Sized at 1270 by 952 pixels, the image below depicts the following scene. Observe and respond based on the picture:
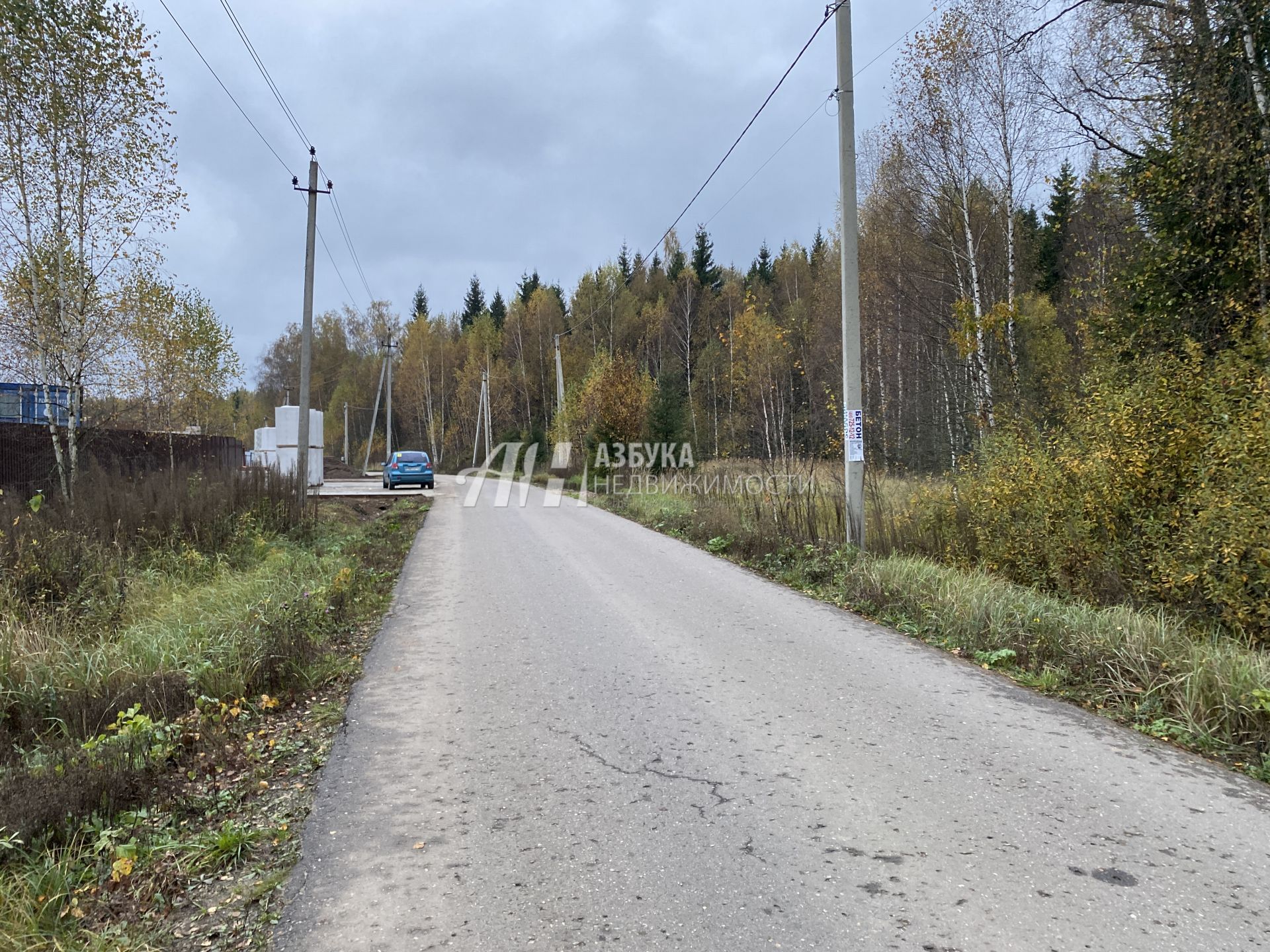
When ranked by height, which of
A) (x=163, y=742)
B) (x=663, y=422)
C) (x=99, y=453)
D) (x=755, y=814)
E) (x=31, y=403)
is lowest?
(x=755, y=814)

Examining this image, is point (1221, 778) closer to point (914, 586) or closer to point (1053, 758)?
point (1053, 758)

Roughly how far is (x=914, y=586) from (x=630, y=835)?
5.35 m

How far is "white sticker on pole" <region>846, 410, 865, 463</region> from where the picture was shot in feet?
31.4

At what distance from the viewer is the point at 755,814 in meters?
3.34

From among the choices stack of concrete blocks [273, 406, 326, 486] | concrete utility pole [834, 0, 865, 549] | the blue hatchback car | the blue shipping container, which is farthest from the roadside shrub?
the blue hatchback car

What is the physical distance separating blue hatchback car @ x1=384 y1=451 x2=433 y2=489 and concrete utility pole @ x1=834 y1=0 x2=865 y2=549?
876 inches

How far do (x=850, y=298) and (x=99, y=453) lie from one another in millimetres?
18775

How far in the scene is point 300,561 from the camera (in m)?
9.67

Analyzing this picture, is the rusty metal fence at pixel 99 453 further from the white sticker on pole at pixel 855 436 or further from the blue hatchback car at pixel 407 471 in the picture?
the white sticker on pole at pixel 855 436

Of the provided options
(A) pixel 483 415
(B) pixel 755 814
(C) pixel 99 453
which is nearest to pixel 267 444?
(C) pixel 99 453

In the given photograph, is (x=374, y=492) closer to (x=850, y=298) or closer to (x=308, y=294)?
(x=308, y=294)

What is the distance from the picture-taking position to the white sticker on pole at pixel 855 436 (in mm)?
9578

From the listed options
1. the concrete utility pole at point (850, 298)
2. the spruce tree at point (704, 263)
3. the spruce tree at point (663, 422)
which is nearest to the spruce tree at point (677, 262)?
the spruce tree at point (704, 263)

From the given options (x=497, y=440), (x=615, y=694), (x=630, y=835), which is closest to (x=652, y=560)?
(x=615, y=694)
